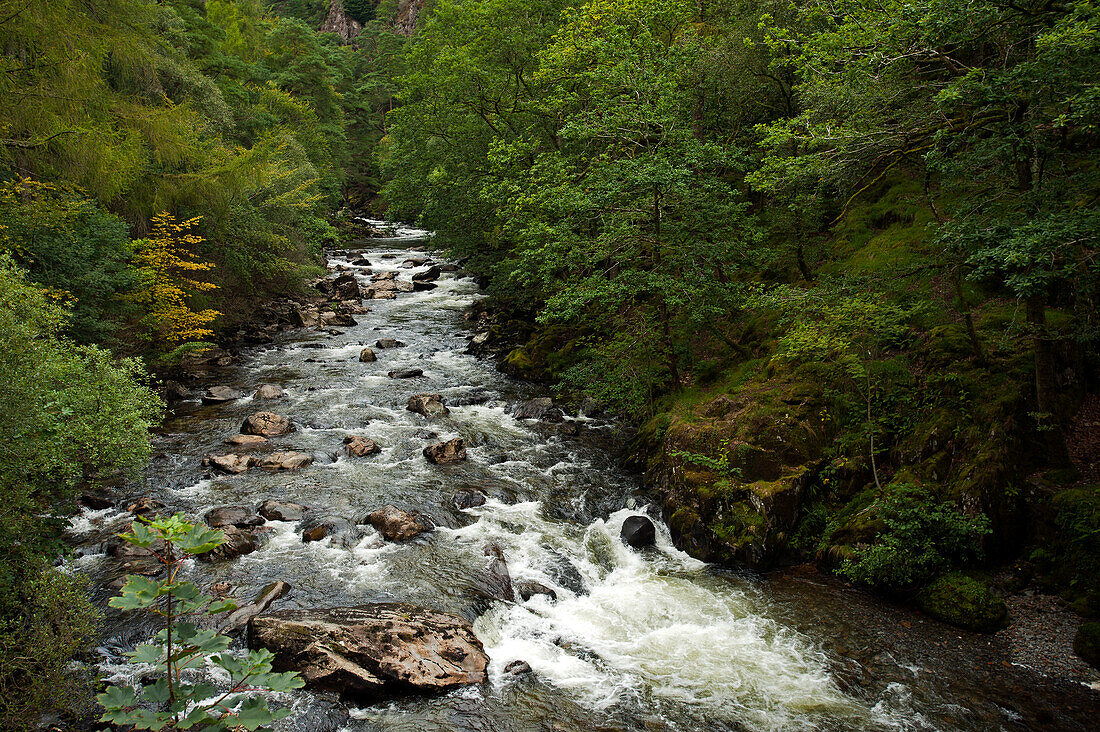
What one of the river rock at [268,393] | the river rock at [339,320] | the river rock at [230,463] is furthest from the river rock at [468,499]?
the river rock at [339,320]

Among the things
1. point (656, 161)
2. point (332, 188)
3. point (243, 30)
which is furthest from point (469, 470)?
Result: point (243, 30)

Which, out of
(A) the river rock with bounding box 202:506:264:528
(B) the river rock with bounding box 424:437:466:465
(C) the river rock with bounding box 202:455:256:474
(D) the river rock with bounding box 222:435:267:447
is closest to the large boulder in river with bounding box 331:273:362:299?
(D) the river rock with bounding box 222:435:267:447

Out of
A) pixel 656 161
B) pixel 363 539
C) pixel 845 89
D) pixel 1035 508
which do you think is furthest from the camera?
pixel 656 161

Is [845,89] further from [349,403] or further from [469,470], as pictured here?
[349,403]

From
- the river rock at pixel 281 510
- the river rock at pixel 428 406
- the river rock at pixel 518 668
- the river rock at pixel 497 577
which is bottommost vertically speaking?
the river rock at pixel 518 668

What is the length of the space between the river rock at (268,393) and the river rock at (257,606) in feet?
30.7

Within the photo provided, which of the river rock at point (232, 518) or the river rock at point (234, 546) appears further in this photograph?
the river rock at point (232, 518)

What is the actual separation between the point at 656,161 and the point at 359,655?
10.5 meters

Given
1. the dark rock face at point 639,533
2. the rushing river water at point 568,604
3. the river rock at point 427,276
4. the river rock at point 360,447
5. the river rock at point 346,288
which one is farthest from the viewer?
the river rock at point 427,276

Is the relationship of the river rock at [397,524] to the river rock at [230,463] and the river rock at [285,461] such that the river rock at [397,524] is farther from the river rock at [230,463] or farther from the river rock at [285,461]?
the river rock at [230,463]

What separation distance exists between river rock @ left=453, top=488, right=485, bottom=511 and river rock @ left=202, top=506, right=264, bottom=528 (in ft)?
12.0

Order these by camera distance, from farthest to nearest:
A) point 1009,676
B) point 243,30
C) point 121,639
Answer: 1. point 243,30
2. point 121,639
3. point 1009,676

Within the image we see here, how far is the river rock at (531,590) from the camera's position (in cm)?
920

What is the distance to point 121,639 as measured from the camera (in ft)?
25.3
